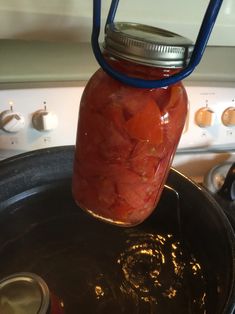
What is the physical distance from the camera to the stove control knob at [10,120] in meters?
0.47

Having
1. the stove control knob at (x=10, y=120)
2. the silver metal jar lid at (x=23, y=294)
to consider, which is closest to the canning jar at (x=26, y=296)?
the silver metal jar lid at (x=23, y=294)

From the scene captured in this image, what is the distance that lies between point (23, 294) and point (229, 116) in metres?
0.39

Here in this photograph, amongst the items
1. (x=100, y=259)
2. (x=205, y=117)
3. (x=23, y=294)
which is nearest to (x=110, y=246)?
(x=100, y=259)

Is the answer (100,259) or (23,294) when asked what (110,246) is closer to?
(100,259)

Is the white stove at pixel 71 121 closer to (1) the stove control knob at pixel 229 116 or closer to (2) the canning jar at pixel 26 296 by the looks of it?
(1) the stove control knob at pixel 229 116

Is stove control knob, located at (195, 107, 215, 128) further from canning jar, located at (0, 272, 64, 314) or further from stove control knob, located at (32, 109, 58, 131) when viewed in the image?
canning jar, located at (0, 272, 64, 314)

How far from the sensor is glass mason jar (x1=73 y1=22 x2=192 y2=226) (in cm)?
29

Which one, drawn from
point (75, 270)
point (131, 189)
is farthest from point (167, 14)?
point (75, 270)

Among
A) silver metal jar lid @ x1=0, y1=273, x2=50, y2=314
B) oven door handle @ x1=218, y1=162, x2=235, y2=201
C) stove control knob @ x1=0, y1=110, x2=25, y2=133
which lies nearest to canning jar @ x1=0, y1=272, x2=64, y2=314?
silver metal jar lid @ x1=0, y1=273, x2=50, y2=314

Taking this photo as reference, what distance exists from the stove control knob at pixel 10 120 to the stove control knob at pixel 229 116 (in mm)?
304

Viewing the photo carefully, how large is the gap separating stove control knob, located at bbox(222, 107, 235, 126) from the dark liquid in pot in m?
0.18

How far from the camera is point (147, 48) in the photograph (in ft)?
0.92

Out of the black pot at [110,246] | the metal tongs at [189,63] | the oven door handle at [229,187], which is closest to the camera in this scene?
the metal tongs at [189,63]

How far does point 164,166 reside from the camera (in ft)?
1.17
